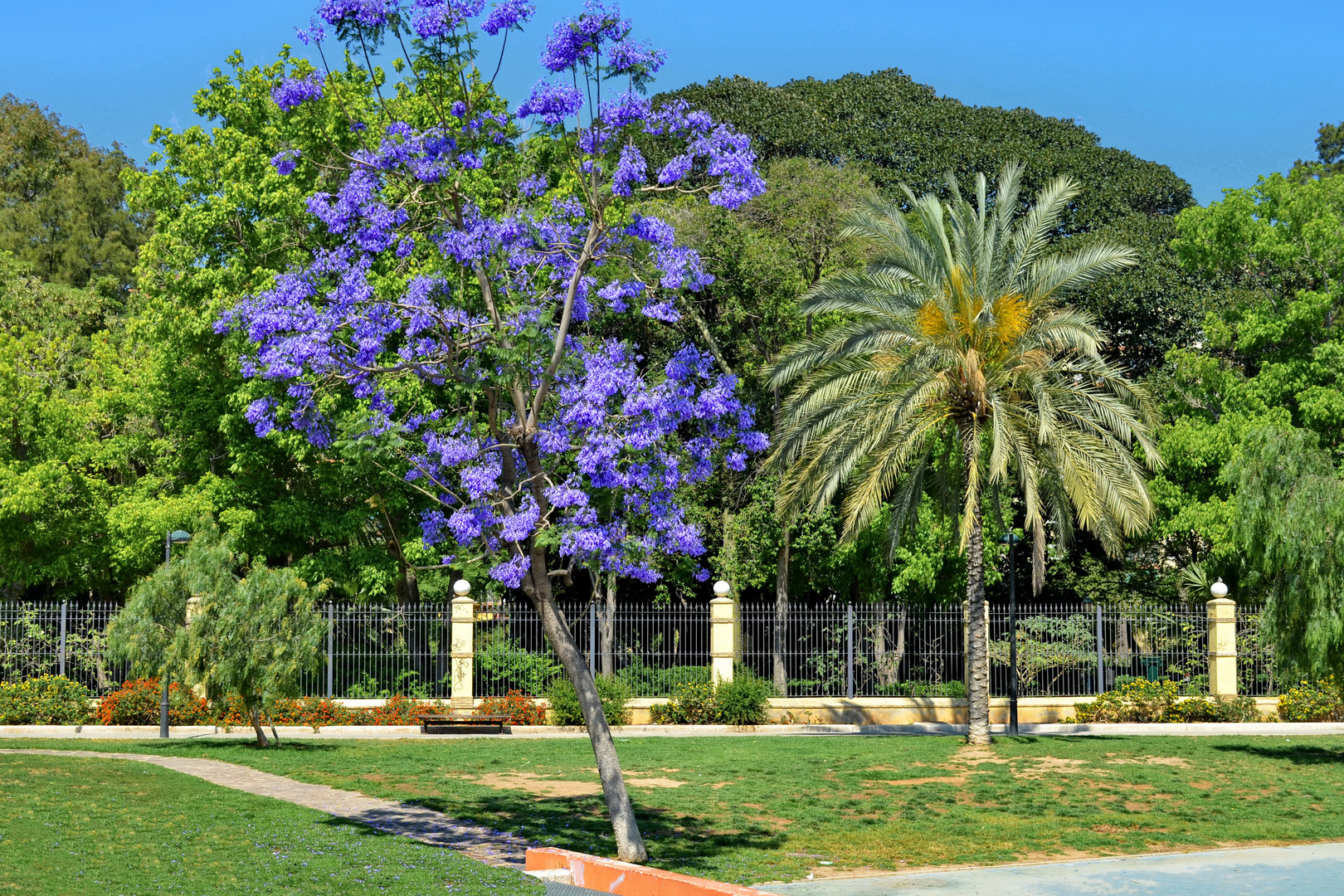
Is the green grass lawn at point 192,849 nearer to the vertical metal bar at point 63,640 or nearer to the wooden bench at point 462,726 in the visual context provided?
the wooden bench at point 462,726

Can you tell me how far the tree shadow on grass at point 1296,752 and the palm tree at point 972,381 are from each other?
3.96 meters

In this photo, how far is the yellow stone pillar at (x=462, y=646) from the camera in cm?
2616

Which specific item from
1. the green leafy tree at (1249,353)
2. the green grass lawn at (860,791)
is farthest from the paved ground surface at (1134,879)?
the green leafy tree at (1249,353)

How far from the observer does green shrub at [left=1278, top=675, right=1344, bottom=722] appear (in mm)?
26547

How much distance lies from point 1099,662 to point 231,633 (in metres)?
17.3

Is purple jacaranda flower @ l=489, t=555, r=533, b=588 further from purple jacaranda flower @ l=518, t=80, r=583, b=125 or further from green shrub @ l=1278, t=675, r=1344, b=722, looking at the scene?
green shrub @ l=1278, t=675, r=1344, b=722

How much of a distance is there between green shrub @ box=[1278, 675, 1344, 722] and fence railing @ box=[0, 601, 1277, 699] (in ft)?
2.97

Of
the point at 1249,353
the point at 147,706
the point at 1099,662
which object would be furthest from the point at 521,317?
the point at 1249,353

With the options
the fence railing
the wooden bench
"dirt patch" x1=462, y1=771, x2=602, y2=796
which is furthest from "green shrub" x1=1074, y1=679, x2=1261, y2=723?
"dirt patch" x1=462, y1=771, x2=602, y2=796

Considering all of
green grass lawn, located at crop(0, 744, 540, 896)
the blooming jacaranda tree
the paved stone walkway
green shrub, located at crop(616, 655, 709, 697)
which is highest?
the blooming jacaranda tree

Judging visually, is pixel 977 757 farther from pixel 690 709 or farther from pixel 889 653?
pixel 889 653

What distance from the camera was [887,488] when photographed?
900 inches

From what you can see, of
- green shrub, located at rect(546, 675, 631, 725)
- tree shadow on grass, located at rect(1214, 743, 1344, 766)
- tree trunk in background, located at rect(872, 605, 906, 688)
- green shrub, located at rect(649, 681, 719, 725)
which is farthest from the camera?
tree trunk in background, located at rect(872, 605, 906, 688)

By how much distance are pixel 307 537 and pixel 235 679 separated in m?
11.8
